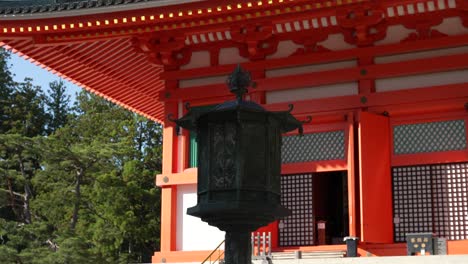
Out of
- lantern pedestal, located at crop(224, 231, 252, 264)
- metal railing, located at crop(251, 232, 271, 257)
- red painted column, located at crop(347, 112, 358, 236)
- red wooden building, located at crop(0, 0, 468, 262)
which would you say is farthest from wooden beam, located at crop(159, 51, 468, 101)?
lantern pedestal, located at crop(224, 231, 252, 264)

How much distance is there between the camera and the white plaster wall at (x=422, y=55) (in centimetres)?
1409

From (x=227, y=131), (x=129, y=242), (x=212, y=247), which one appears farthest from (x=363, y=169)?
(x=129, y=242)

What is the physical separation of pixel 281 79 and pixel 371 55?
5.71 feet

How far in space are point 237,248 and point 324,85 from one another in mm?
7989

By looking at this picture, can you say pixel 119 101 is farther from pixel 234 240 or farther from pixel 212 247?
pixel 234 240

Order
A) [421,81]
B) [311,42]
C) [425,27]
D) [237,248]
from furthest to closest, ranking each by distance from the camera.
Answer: [311,42], [425,27], [421,81], [237,248]

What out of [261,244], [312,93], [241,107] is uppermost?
[312,93]

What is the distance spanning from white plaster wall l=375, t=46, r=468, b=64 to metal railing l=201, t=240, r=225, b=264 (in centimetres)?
451

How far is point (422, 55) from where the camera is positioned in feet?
46.8

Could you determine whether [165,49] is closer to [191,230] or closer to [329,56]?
[329,56]

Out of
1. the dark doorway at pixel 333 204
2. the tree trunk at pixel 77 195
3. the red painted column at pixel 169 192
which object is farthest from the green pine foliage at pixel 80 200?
the red painted column at pixel 169 192

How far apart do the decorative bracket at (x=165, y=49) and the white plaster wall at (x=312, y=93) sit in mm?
2013

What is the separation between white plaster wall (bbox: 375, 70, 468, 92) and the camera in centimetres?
1391

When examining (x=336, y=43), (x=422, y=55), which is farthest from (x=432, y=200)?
(x=336, y=43)
